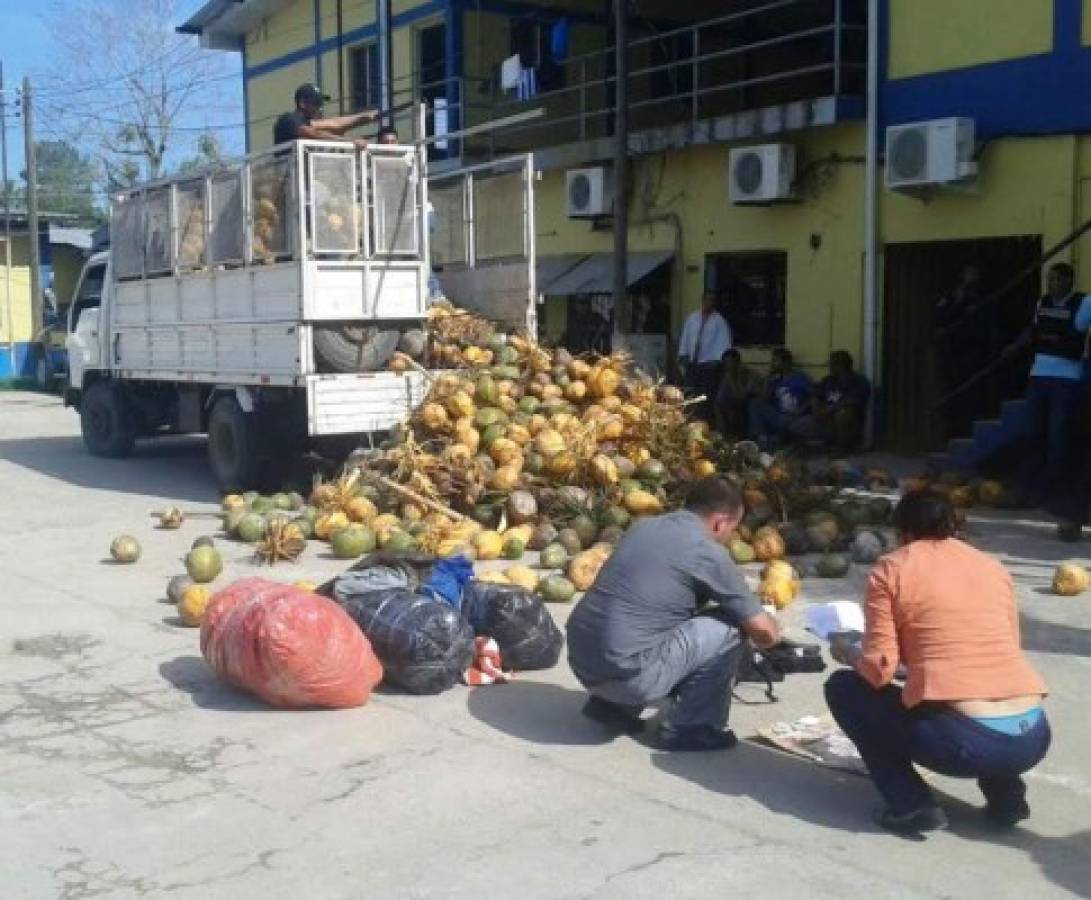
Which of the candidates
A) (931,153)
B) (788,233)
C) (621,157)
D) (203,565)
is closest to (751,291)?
(788,233)

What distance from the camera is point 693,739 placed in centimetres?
587

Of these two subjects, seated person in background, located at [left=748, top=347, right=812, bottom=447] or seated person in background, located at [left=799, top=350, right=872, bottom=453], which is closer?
seated person in background, located at [left=748, top=347, right=812, bottom=447]

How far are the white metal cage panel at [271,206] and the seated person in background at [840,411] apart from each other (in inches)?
251

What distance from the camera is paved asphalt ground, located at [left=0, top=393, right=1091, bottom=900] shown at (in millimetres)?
4566

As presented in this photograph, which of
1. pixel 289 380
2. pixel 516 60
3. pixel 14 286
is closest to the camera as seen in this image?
pixel 289 380

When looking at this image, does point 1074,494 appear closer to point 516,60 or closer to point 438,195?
point 438,195

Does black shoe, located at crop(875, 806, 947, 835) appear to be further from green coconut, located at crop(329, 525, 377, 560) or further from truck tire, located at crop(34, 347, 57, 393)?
truck tire, located at crop(34, 347, 57, 393)

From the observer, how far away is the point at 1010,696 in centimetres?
471

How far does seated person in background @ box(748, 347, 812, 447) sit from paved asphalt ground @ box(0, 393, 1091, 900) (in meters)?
7.36

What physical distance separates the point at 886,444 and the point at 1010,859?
1152cm

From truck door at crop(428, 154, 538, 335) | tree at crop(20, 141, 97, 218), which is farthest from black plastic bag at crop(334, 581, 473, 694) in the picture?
tree at crop(20, 141, 97, 218)

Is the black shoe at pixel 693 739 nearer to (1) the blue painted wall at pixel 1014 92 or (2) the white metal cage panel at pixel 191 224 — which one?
(2) the white metal cage panel at pixel 191 224

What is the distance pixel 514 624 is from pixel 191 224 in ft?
27.2

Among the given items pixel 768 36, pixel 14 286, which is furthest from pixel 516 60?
pixel 14 286
